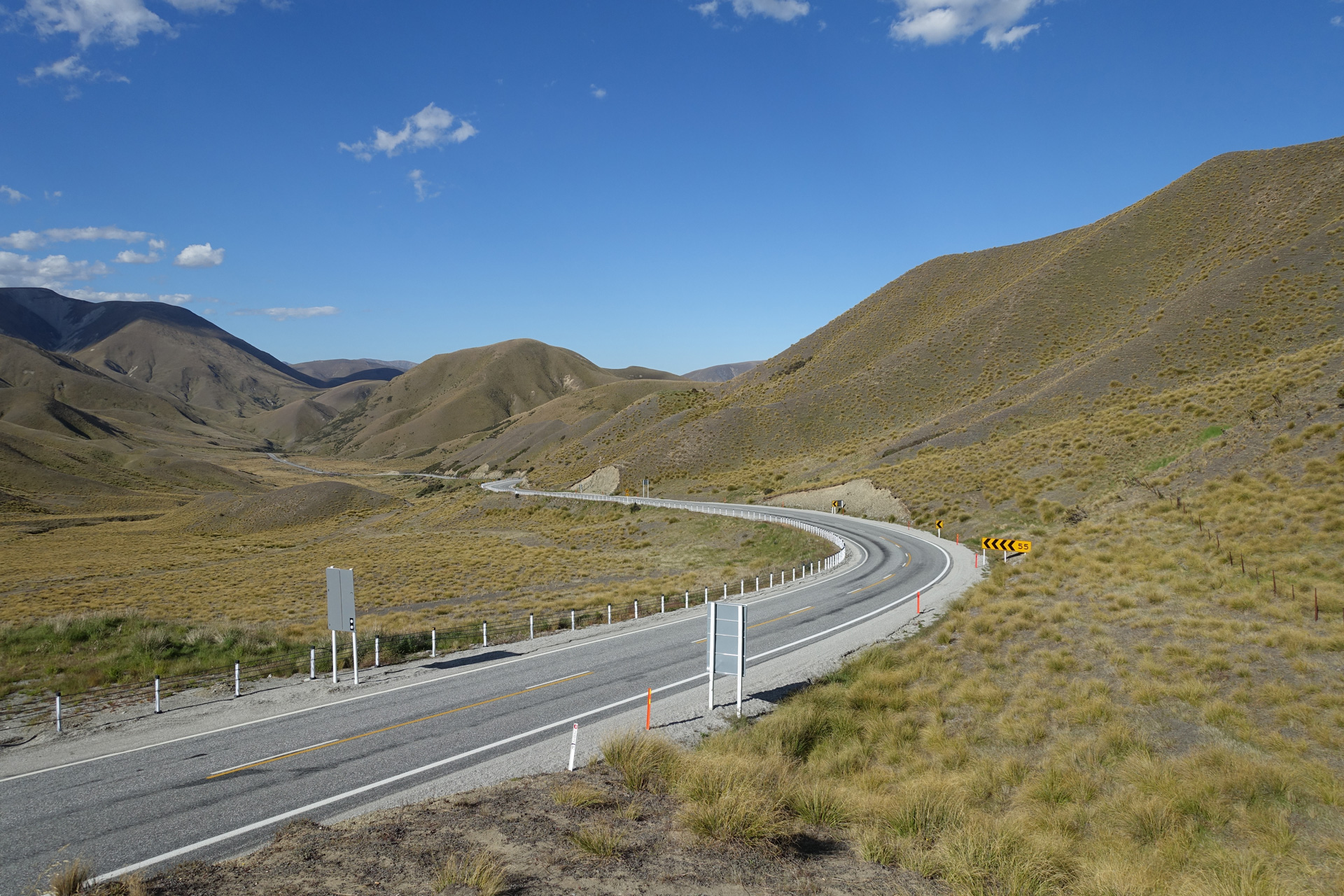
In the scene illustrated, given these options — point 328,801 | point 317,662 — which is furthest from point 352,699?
point 328,801

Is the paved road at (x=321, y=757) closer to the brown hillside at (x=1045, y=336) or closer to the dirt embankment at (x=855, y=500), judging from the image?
the dirt embankment at (x=855, y=500)

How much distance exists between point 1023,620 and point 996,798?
8.57 metres

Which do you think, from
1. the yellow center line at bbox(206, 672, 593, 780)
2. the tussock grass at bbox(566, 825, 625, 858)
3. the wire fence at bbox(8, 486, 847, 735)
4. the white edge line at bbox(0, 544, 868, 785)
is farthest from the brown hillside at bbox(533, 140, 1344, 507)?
the tussock grass at bbox(566, 825, 625, 858)

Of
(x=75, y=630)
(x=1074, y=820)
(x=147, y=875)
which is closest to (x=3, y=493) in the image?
(x=75, y=630)

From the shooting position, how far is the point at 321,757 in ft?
38.6

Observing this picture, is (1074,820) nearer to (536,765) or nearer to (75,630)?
(536,765)

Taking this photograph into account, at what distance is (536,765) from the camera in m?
11.1

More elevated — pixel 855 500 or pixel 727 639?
pixel 727 639

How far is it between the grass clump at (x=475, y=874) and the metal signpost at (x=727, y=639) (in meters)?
6.46

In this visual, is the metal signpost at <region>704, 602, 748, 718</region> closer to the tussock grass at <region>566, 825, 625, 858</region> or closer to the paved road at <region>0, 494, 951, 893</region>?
the paved road at <region>0, 494, 951, 893</region>

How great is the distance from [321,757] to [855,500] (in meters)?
50.1

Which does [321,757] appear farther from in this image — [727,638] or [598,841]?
[727,638]

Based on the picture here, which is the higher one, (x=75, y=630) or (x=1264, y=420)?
(x=1264, y=420)

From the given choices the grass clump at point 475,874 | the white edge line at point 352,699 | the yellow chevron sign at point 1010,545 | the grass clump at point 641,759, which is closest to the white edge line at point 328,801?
the grass clump at point 641,759
